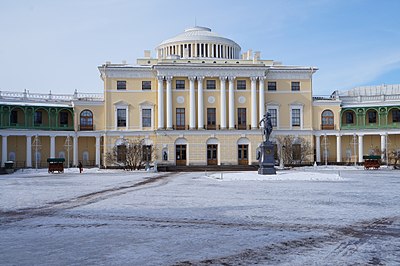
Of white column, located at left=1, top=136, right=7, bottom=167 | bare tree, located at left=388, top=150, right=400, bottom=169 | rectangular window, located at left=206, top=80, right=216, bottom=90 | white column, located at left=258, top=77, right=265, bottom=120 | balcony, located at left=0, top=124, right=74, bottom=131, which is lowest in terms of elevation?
bare tree, located at left=388, top=150, right=400, bottom=169

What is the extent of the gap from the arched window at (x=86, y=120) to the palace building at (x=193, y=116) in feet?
0.44

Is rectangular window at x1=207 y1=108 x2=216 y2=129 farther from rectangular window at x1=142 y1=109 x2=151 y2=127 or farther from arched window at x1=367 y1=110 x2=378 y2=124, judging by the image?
arched window at x1=367 y1=110 x2=378 y2=124

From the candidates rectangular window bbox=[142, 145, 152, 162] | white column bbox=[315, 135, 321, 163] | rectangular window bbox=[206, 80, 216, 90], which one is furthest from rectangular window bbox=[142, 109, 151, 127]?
white column bbox=[315, 135, 321, 163]

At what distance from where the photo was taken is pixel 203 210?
14633mm

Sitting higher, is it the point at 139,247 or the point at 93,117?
the point at 93,117

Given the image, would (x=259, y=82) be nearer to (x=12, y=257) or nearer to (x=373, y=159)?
(x=373, y=159)

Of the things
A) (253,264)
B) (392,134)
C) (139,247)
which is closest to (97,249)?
(139,247)

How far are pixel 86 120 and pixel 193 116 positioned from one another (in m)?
14.7

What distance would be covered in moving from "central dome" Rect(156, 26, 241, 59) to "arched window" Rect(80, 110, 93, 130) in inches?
558

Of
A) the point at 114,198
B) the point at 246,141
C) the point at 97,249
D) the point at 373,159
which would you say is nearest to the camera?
the point at 97,249

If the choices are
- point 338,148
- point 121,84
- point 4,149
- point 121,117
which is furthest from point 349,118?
point 4,149

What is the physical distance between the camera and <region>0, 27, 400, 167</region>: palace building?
58.5m

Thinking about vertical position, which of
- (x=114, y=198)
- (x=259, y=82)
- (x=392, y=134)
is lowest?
(x=114, y=198)

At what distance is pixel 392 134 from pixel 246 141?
67.2 ft
